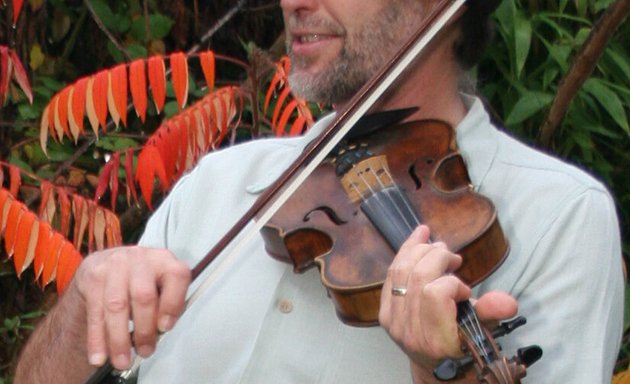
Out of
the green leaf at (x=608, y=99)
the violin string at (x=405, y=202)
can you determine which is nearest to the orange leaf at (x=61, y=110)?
the violin string at (x=405, y=202)

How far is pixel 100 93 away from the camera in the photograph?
9.53 ft

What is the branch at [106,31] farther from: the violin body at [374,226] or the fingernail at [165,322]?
the fingernail at [165,322]

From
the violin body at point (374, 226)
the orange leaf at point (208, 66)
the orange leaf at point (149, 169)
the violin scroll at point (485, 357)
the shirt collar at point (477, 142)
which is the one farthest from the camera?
the orange leaf at point (208, 66)

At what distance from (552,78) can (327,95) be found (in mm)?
1403

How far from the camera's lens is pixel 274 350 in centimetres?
202

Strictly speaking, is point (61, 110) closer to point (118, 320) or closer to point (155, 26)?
point (155, 26)

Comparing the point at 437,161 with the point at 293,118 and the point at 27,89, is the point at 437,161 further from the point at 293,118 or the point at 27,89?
the point at 293,118

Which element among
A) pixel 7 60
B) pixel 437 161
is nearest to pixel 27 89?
pixel 7 60

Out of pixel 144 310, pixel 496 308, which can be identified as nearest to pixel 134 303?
pixel 144 310

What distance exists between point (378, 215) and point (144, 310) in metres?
0.36

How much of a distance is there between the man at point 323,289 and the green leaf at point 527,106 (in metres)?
1.03

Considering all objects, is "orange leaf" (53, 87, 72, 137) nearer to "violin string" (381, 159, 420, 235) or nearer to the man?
the man

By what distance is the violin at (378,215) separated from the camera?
1.83 metres

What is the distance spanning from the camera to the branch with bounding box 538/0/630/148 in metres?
3.02
